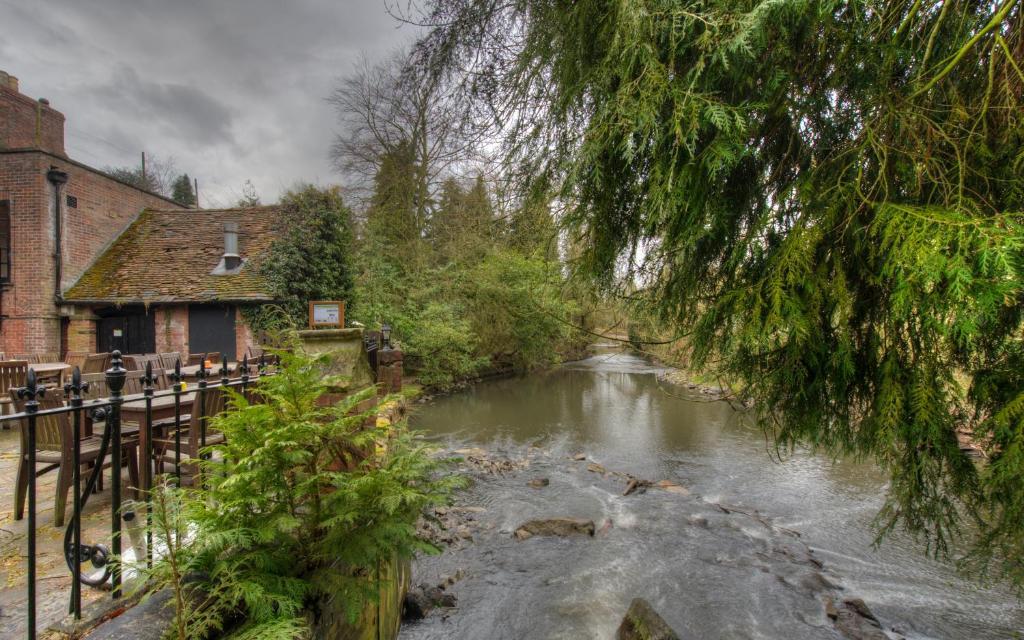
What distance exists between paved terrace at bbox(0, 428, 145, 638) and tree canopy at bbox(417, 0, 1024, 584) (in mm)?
2813

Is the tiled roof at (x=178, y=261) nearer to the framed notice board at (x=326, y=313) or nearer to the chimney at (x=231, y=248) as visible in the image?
the chimney at (x=231, y=248)

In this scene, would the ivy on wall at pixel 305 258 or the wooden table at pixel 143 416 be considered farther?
the ivy on wall at pixel 305 258

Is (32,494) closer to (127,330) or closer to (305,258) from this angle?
(305,258)

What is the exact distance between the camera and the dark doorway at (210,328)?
11.7 m

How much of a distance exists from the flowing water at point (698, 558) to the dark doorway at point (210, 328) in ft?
22.5

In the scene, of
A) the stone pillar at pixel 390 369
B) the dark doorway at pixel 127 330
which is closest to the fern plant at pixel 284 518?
the stone pillar at pixel 390 369

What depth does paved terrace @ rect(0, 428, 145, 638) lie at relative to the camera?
2289mm

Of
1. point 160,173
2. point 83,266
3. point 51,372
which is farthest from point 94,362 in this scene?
point 160,173

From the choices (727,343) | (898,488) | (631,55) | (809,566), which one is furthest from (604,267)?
(809,566)

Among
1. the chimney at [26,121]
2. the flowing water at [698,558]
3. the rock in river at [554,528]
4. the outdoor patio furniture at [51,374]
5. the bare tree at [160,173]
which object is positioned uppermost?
the bare tree at [160,173]

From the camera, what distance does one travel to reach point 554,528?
20.1ft

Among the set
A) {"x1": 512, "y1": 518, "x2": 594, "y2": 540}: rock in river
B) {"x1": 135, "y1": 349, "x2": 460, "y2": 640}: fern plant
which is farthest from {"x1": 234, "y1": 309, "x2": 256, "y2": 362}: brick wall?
{"x1": 135, "y1": 349, "x2": 460, "y2": 640}: fern plant

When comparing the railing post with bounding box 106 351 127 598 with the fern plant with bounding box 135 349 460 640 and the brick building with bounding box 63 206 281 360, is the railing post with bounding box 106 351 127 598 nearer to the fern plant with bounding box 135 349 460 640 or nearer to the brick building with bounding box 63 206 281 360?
the fern plant with bounding box 135 349 460 640

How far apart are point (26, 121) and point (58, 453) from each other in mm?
12758
